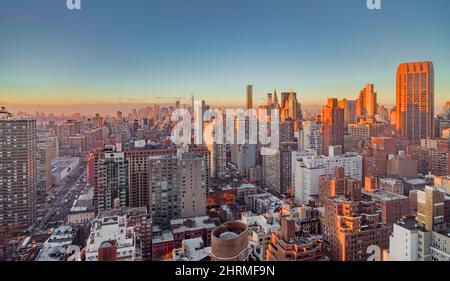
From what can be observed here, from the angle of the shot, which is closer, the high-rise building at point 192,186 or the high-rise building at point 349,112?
the high-rise building at point 192,186

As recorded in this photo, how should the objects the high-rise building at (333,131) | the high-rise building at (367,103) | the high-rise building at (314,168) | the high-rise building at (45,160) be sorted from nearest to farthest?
the high-rise building at (367,103), the high-rise building at (45,160), the high-rise building at (314,168), the high-rise building at (333,131)

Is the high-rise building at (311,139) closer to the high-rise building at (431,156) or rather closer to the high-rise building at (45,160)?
the high-rise building at (431,156)

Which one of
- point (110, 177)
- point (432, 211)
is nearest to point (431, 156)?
point (432, 211)

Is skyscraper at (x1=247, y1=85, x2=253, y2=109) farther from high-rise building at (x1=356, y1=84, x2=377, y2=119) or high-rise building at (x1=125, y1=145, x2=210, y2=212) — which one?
high-rise building at (x1=125, y1=145, x2=210, y2=212)

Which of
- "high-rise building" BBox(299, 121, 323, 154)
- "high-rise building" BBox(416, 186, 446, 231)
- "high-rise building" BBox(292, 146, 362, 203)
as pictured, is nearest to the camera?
"high-rise building" BBox(416, 186, 446, 231)

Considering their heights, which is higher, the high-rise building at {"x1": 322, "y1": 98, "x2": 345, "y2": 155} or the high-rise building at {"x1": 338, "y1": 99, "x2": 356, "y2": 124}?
the high-rise building at {"x1": 338, "y1": 99, "x2": 356, "y2": 124}

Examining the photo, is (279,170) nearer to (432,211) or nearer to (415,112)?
(415,112)

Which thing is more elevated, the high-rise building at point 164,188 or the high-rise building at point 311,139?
the high-rise building at point 311,139

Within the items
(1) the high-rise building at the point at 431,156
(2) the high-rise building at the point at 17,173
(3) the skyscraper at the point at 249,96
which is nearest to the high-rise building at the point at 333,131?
(1) the high-rise building at the point at 431,156

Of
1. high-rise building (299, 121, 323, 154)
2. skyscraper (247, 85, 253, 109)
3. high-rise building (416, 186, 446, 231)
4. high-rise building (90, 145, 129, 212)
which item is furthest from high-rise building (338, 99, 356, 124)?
high-rise building (90, 145, 129, 212)
